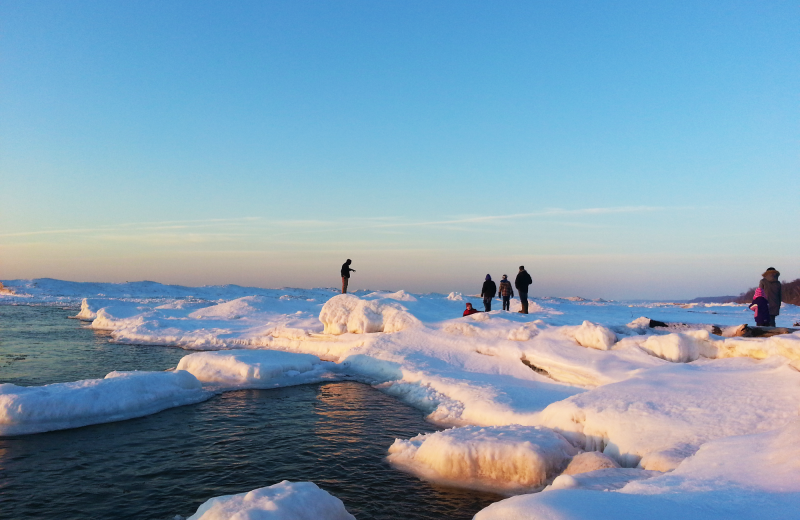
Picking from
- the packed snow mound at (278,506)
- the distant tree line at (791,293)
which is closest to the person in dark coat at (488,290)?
the packed snow mound at (278,506)

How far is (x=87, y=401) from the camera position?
11586 mm

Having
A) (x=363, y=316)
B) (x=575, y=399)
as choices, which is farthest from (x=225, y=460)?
(x=363, y=316)

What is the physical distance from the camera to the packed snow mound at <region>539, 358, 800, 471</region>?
313 inches

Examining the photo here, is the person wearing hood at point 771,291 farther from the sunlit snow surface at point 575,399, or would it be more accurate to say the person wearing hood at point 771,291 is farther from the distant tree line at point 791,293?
the distant tree line at point 791,293

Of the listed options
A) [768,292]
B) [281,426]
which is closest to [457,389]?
[281,426]

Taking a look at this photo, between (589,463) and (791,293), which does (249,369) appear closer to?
(589,463)

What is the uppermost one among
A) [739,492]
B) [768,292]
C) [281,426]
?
[768,292]

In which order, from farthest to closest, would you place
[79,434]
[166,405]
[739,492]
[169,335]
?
[169,335] < [166,405] < [79,434] < [739,492]

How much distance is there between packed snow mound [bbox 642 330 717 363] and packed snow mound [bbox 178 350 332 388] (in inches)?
437

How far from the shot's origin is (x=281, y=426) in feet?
37.5

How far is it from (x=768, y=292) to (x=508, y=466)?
36.4 feet

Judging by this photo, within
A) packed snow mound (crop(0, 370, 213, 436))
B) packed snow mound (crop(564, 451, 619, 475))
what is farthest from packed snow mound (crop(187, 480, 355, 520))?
packed snow mound (crop(0, 370, 213, 436))

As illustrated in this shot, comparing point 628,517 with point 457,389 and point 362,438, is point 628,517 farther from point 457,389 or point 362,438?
point 457,389

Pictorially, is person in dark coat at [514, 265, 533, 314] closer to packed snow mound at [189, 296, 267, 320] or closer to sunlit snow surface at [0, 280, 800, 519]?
sunlit snow surface at [0, 280, 800, 519]
